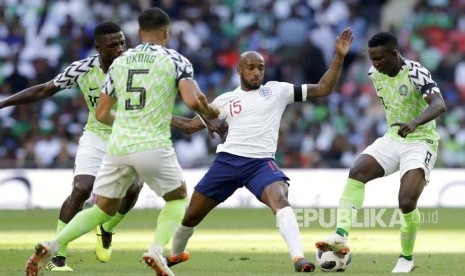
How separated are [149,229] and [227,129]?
717cm

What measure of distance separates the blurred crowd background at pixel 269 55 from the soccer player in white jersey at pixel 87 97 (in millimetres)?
11849

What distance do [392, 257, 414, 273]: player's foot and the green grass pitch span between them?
0.31 feet

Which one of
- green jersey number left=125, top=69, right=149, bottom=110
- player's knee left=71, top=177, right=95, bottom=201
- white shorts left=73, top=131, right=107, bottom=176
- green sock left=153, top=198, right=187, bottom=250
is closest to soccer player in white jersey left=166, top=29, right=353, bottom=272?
player's knee left=71, top=177, right=95, bottom=201

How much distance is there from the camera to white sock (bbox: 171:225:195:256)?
39.1 ft

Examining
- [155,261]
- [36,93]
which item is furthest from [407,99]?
[155,261]

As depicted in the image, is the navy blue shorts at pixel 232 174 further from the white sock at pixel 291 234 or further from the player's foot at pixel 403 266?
the player's foot at pixel 403 266

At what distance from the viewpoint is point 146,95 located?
9.53m

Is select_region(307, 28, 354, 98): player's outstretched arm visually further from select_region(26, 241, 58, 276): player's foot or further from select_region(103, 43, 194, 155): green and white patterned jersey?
select_region(26, 241, 58, 276): player's foot

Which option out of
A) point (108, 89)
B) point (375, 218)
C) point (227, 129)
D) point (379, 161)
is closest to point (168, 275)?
point (108, 89)

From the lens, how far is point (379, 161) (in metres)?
12.4

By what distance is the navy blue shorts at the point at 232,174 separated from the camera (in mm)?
11711

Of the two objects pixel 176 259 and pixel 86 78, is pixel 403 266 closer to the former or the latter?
pixel 176 259

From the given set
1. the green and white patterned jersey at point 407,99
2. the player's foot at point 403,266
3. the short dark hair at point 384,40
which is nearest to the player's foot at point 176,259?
the player's foot at point 403,266

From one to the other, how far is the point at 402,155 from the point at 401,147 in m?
0.09
